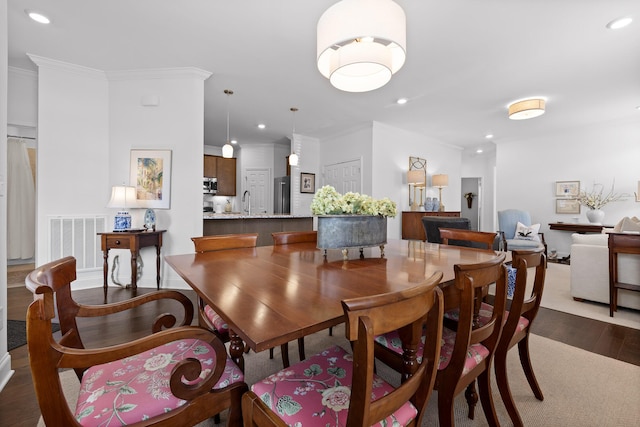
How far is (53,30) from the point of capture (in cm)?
263

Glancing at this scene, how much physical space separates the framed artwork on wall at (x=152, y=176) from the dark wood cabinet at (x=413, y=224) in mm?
4274

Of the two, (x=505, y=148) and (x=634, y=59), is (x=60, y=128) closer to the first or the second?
(x=634, y=59)

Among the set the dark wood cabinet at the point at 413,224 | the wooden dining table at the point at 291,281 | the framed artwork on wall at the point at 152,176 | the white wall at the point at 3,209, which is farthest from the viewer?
the dark wood cabinet at the point at 413,224

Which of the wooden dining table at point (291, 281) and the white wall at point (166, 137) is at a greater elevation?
the white wall at point (166, 137)

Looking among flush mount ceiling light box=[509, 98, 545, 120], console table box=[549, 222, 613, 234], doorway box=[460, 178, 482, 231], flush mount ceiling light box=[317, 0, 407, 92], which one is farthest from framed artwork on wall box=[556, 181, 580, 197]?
flush mount ceiling light box=[317, 0, 407, 92]

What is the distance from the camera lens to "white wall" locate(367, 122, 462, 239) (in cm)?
540

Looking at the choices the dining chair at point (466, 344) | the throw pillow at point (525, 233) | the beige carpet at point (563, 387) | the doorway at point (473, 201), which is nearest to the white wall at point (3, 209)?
the beige carpet at point (563, 387)

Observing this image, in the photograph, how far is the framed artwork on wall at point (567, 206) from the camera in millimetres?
5594

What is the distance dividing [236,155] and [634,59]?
7.23 metres

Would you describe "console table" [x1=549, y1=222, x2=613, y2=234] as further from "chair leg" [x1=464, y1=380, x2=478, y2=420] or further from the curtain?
the curtain

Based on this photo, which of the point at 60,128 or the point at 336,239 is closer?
the point at 336,239

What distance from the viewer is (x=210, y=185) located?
6.82m

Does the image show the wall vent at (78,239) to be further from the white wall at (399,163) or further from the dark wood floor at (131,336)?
the white wall at (399,163)

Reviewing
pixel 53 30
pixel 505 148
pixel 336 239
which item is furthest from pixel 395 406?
pixel 505 148
